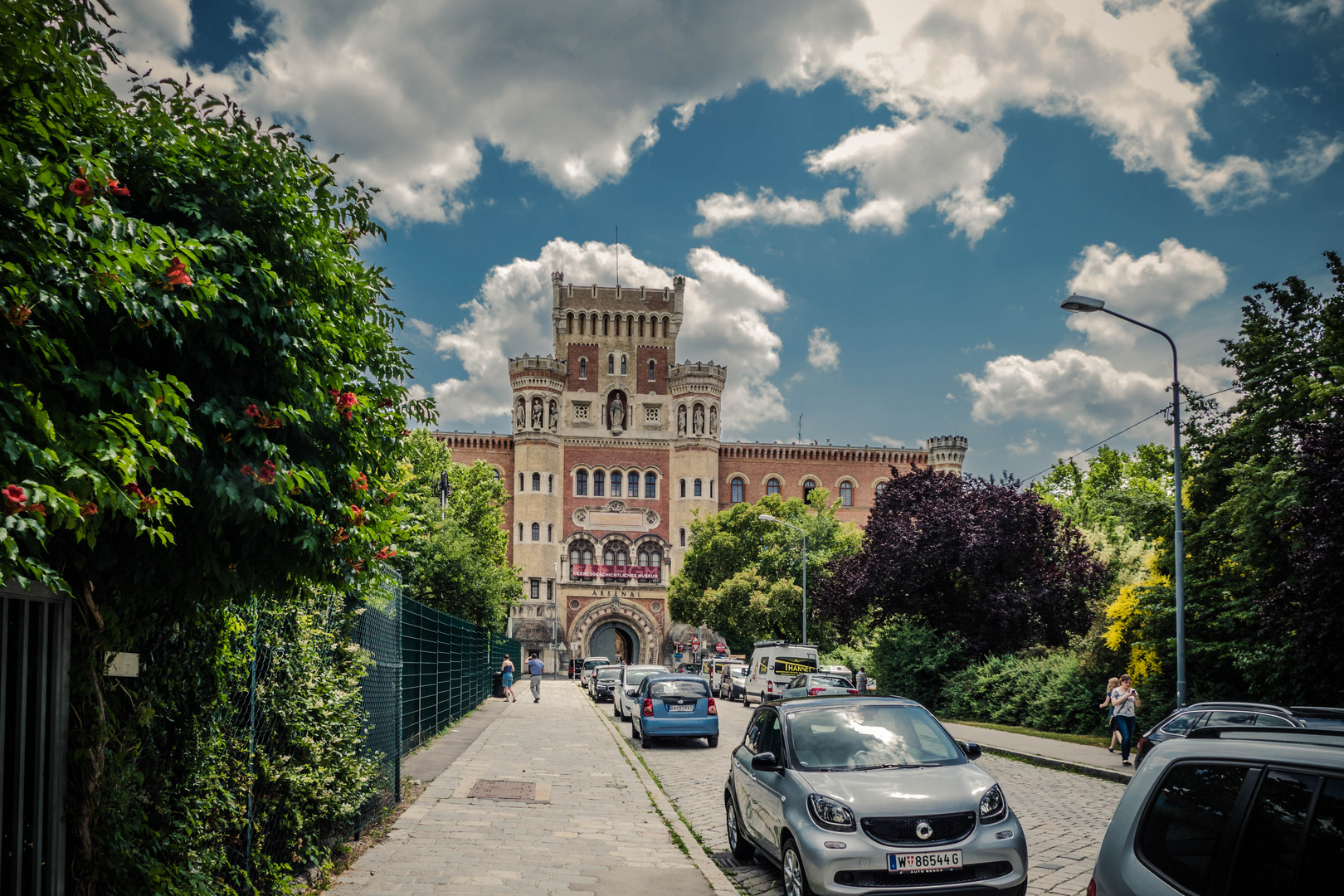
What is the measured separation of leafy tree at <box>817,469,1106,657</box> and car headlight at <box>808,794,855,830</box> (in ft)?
78.6

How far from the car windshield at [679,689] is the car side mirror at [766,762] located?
497 inches

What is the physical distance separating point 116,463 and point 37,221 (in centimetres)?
90

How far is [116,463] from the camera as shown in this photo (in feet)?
11.8

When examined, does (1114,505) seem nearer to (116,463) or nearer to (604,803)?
(604,803)

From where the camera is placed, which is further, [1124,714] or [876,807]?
[1124,714]

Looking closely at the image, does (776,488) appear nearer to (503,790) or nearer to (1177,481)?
(1177,481)

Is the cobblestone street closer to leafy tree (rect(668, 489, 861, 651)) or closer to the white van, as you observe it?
the white van

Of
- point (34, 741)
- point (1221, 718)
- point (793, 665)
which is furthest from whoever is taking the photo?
point (793, 665)

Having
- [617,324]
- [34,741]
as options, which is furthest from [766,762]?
[617,324]

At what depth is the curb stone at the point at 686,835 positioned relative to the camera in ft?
26.5

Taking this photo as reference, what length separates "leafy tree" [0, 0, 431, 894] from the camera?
3.51 metres

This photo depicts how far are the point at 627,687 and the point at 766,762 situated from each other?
21.0 m

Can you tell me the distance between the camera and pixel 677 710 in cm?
2050

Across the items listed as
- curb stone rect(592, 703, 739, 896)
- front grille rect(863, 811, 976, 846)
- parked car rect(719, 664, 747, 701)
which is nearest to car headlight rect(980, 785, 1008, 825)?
front grille rect(863, 811, 976, 846)
